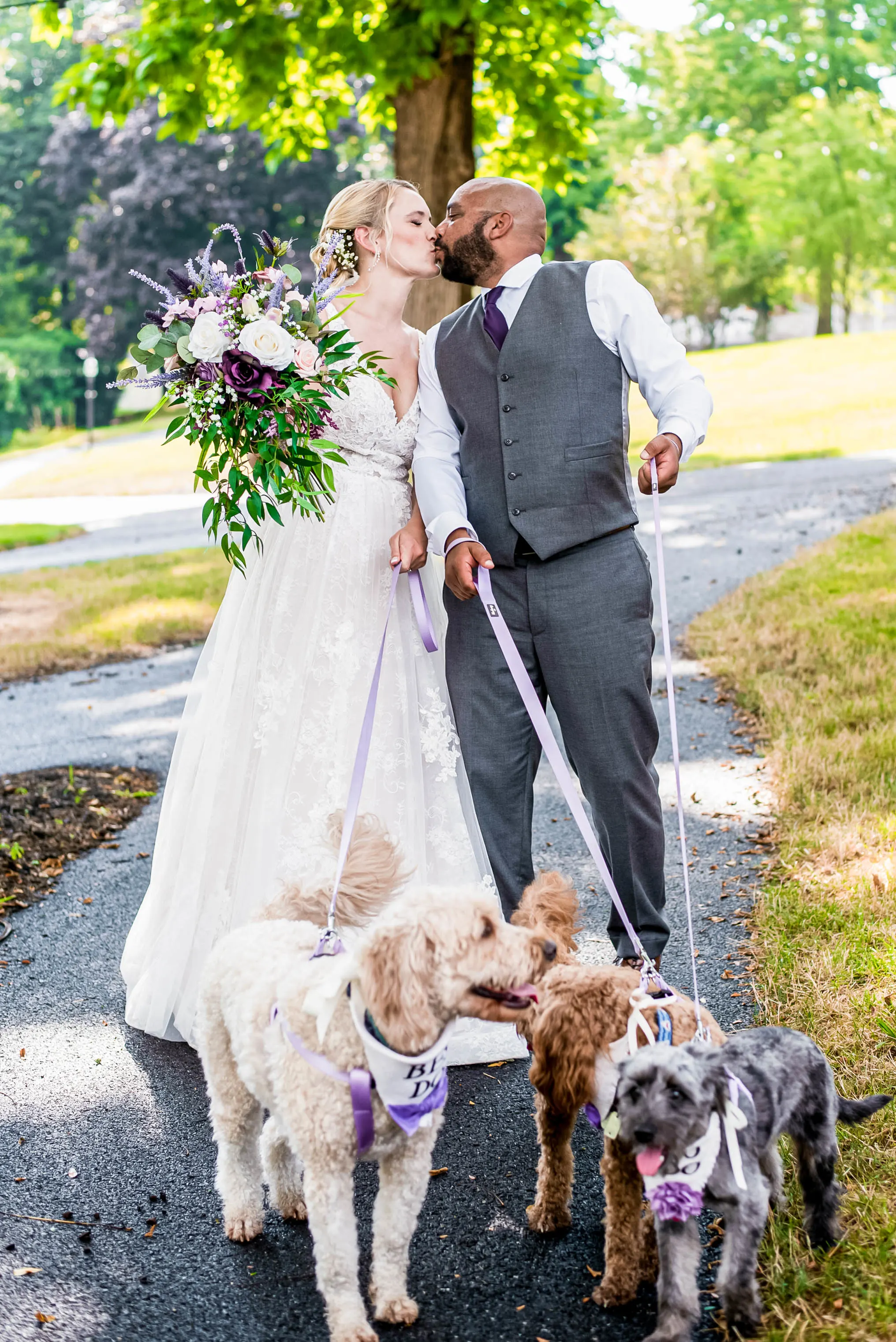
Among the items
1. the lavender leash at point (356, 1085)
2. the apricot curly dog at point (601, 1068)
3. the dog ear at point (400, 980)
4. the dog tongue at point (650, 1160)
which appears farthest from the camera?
the apricot curly dog at point (601, 1068)

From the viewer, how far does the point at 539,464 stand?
3.45m

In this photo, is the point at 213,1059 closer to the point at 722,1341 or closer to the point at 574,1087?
the point at 574,1087

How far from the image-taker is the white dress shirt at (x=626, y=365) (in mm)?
3408

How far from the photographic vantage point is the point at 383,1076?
2455 mm

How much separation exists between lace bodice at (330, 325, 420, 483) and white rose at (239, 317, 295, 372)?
471 mm

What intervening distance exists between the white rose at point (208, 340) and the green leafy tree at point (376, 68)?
5.85 meters

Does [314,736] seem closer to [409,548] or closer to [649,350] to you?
[409,548]

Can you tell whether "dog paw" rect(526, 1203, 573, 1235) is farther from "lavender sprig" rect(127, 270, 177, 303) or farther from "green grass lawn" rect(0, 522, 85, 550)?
"green grass lawn" rect(0, 522, 85, 550)

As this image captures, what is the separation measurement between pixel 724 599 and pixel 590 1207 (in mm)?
7514

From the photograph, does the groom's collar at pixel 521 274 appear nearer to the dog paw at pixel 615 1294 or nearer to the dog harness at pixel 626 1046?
the dog harness at pixel 626 1046

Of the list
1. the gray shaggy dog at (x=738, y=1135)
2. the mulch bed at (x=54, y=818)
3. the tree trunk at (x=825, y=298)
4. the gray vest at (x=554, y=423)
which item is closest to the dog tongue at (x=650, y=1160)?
the gray shaggy dog at (x=738, y=1135)

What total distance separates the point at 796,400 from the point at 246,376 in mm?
26260

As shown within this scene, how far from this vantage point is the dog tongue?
2.24 meters

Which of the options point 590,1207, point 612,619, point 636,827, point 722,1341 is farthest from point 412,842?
point 722,1341
